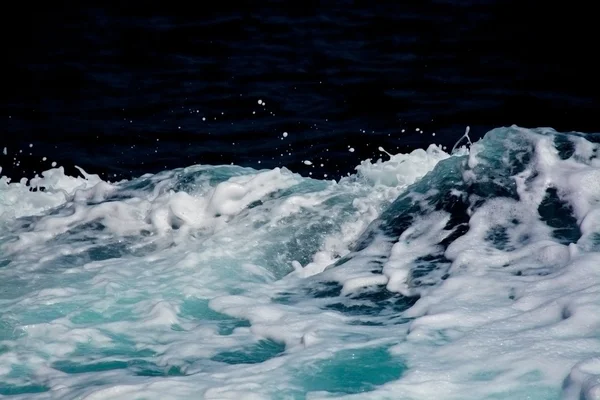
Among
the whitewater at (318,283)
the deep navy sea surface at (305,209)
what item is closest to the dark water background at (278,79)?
the deep navy sea surface at (305,209)

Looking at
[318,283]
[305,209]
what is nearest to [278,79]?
[305,209]

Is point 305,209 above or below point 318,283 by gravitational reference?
above

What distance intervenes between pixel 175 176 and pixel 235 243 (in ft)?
4.51

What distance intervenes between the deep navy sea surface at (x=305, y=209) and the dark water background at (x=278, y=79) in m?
0.04

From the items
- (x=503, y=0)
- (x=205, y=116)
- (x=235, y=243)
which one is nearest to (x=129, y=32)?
(x=205, y=116)

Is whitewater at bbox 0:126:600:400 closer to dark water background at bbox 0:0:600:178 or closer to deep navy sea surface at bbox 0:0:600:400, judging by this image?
deep navy sea surface at bbox 0:0:600:400

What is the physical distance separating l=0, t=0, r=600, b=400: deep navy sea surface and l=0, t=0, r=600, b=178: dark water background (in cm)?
4

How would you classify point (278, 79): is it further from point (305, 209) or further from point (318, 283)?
point (318, 283)

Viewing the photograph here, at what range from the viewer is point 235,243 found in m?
5.97

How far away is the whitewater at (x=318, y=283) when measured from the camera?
387 cm

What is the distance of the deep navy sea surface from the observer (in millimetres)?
4059

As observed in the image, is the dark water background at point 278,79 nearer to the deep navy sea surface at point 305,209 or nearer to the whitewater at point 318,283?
the deep navy sea surface at point 305,209

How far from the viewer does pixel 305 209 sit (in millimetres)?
6430

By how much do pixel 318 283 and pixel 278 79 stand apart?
238 inches
